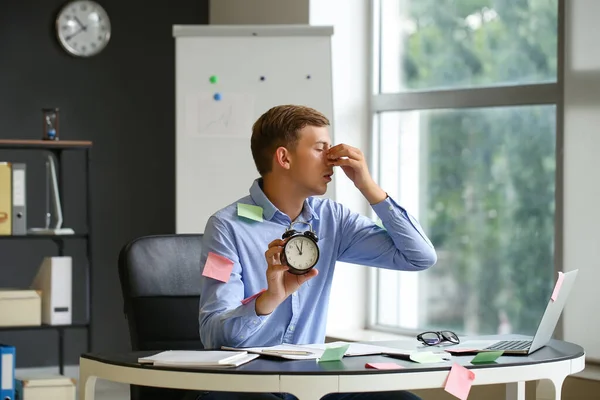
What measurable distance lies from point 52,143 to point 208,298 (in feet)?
9.10

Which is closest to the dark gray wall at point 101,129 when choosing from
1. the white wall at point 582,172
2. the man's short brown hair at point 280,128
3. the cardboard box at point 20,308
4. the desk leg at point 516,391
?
the cardboard box at point 20,308

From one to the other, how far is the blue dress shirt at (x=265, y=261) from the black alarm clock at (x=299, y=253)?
17 cm

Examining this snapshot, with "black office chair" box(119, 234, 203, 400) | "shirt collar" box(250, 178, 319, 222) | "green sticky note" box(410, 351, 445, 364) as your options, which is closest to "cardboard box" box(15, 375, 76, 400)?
"black office chair" box(119, 234, 203, 400)

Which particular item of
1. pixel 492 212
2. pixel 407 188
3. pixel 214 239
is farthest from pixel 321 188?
pixel 407 188

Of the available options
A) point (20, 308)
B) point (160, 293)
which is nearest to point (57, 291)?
point (20, 308)

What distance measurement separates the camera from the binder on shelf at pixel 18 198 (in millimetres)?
4633

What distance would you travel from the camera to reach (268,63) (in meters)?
4.51

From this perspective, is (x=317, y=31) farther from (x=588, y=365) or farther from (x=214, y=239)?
(x=214, y=239)

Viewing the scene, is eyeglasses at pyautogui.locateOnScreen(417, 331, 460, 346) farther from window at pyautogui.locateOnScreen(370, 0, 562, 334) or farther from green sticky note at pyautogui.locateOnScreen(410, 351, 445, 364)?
window at pyautogui.locateOnScreen(370, 0, 562, 334)

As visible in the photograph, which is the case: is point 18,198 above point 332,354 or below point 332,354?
above

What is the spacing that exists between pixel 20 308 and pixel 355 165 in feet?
8.95

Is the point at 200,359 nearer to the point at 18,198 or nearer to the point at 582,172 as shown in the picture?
the point at 582,172

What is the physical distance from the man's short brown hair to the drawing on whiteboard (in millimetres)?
1904

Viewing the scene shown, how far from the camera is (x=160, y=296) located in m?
2.49
